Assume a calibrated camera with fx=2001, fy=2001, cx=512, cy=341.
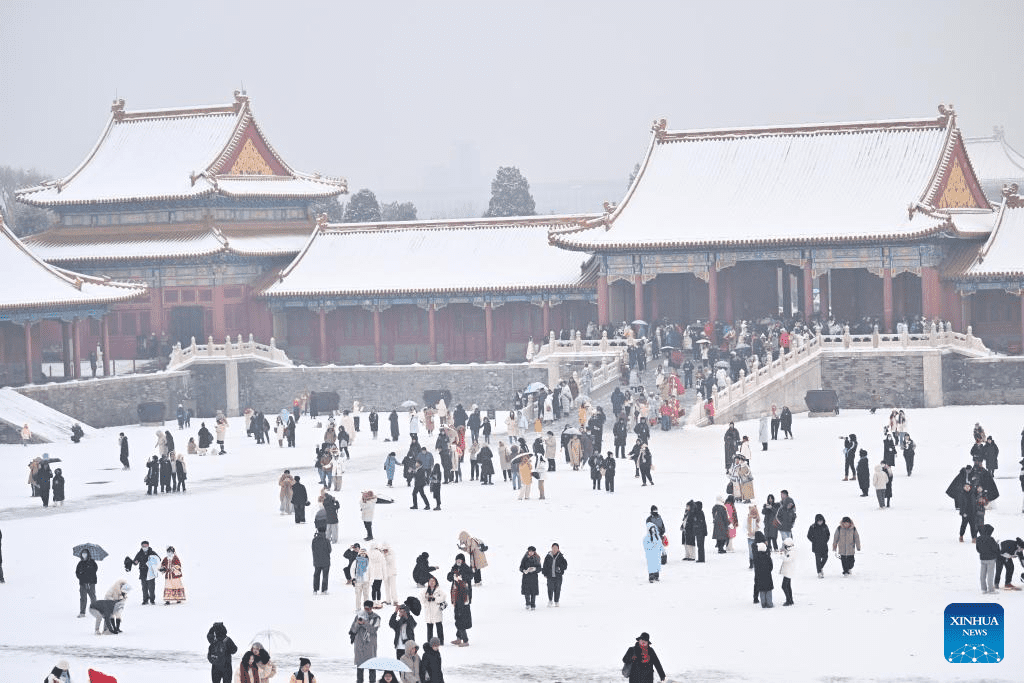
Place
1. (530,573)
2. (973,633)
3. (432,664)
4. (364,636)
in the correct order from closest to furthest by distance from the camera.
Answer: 1. (432,664)
2. (364,636)
3. (973,633)
4. (530,573)

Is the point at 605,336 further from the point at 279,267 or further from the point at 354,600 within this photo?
the point at 354,600

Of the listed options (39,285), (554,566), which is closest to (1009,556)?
(554,566)

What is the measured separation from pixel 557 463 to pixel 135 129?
130ft

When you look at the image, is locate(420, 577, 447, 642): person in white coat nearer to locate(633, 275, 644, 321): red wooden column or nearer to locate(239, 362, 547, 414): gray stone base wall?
locate(239, 362, 547, 414): gray stone base wall

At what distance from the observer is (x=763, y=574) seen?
3431cm

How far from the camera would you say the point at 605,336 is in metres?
69.8

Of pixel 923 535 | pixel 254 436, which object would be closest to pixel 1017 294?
pixel 254 436

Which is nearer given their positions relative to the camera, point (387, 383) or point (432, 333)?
point (387, 383)

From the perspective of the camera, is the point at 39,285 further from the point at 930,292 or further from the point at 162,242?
the point at 930,292

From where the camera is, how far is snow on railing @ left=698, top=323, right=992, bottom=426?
206ft

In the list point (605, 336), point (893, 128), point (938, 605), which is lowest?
point (938, 605)

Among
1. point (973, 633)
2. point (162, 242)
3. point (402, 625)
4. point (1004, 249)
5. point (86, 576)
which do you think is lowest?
point (973, 633)

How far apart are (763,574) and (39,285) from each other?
44.1 metres

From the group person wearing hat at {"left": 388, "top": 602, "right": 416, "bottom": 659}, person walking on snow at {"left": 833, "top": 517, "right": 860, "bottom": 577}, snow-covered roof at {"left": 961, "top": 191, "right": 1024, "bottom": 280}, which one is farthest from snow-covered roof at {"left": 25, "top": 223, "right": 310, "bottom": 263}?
person wearing hat at {"left": 388, "top": 602, "right": 416, "bottom": 659}
